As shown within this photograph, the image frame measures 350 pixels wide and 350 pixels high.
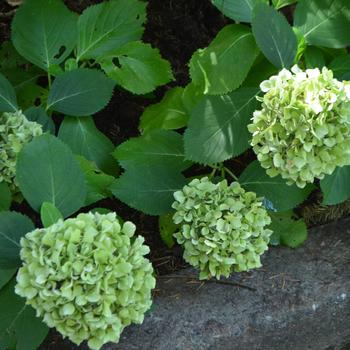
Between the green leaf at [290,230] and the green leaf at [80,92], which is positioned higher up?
the green leaf at [80,92]

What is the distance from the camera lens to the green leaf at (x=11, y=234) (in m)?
1.53

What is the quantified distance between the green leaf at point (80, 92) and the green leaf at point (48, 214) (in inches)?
17.8

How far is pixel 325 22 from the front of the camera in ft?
5.93

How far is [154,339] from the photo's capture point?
182 cm

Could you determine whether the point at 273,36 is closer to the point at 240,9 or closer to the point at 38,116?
the point at 240,9

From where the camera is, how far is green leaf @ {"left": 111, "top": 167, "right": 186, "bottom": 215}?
1.75 metres

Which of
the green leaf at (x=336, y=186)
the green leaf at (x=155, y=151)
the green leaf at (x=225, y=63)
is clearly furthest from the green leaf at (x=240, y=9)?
the green leaf at (x=336, y=186)

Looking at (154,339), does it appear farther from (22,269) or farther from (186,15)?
(186,15)

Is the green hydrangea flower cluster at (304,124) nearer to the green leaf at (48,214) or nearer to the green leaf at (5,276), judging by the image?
the green leaf at (48,214)

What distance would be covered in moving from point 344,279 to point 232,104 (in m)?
0.67

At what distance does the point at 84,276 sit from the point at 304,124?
1.98 ft

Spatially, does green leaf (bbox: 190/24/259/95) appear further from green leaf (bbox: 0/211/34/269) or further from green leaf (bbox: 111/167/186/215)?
green leaf (bbox: 0/211/34/269)

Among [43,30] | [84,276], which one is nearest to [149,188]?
[84,276]

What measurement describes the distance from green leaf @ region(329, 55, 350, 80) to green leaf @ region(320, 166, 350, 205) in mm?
266
